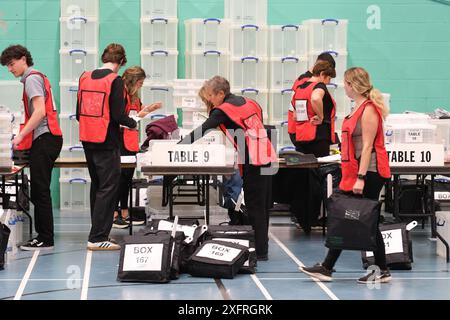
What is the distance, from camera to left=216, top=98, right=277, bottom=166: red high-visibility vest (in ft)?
23.5

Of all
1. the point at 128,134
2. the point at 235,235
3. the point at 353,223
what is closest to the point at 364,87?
the point at 353,223

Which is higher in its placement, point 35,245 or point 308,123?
point 308,123

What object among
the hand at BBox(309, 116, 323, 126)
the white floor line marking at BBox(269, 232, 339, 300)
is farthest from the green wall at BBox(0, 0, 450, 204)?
the white floor line marking at BBox(269, 232, 339, 300)

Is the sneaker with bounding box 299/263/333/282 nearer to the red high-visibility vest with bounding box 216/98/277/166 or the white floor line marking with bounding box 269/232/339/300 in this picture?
the white floor line marking with bounding box 269/232/339/300

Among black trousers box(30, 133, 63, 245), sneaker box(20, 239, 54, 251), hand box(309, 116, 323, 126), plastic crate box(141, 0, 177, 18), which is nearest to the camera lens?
black trousers box(30, 133, 63, 245)

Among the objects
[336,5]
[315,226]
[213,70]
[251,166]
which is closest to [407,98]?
[336,5]

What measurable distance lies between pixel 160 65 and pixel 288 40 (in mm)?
1597

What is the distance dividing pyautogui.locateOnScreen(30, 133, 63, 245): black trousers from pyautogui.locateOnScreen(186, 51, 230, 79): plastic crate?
3.74 m

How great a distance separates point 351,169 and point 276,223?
3.72m

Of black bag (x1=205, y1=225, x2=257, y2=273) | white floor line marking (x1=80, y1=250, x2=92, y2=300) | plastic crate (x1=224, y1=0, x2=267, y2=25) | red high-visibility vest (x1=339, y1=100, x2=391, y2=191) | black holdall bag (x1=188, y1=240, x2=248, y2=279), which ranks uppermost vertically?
plastic crate (x1=224, y1=0, x2=267, y2=25)

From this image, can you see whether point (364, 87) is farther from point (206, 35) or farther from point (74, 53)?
point (74, 53)

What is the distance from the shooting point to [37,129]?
306 inches

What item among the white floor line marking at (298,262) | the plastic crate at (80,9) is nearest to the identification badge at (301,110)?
the white floor line marking at (298,262)

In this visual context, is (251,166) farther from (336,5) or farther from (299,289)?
(336,5)
